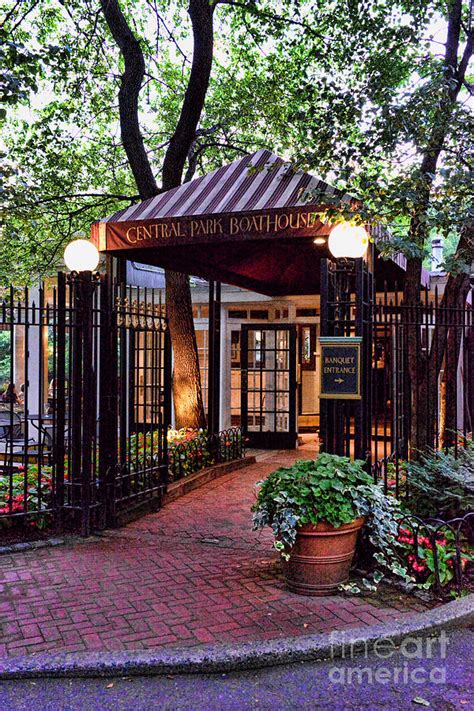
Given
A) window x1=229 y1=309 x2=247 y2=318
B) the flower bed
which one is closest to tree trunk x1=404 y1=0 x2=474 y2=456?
the flower bed

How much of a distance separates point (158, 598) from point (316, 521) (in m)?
1.27

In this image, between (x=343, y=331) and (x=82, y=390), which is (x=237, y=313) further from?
(x=343, y=331)

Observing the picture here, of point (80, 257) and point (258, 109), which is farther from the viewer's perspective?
point (258, 109)

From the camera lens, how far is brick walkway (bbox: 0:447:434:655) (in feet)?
12.7

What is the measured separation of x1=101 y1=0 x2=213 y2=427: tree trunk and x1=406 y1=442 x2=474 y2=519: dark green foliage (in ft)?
14.2

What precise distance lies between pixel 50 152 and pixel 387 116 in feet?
20.5

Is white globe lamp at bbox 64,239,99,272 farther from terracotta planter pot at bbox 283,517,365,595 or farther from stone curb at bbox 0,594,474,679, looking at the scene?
stone curb at bbox 0,594,474,679

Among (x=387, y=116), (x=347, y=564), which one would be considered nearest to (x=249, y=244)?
(x=387, y=116)

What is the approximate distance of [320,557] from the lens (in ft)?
14.6

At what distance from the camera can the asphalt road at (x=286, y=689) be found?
3.21 m

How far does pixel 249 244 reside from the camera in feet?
24.3

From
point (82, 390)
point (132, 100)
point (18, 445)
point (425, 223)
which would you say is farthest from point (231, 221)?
point (18, 445)

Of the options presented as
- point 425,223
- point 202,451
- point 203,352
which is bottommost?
point 202,451

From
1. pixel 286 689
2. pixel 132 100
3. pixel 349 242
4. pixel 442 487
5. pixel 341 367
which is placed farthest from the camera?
pixel 132 100
